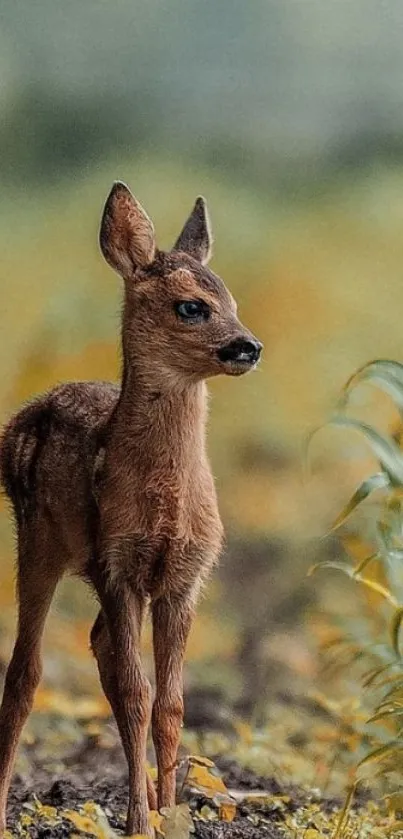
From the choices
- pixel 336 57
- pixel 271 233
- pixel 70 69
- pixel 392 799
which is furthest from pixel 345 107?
pixel 392 799

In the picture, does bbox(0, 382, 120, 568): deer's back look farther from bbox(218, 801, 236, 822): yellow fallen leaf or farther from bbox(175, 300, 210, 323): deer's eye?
bbox(218, 801, 236, 822): yellow fallen leaf

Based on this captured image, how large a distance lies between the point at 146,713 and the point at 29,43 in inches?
57.3

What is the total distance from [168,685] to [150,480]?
0.29 m

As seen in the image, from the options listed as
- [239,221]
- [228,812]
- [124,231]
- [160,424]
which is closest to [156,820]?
[228,812]

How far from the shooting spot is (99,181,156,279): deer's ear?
6.75 ft

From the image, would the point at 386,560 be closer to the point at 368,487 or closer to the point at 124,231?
the point at 368,487

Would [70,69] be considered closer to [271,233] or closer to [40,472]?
[271,233]

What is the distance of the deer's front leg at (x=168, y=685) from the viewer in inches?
81.6

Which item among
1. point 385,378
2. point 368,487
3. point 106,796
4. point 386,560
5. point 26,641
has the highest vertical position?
point 385,378

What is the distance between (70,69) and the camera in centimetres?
288

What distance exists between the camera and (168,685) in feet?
6.81

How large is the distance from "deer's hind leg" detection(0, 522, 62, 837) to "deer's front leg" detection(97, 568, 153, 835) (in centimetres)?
19

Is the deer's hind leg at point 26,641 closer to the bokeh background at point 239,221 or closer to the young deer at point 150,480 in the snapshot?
the young deer at point 150,480

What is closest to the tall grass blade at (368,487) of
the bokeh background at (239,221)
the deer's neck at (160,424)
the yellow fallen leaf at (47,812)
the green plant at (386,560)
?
the green plant at (386,560)
